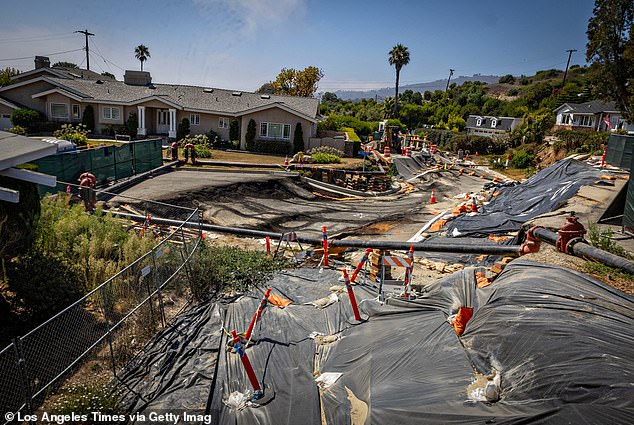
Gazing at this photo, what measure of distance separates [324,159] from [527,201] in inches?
619

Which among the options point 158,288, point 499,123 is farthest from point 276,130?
point 499,123

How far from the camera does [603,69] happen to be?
35344 mm

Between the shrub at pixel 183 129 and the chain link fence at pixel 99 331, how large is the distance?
28078mm

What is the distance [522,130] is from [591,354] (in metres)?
50.1

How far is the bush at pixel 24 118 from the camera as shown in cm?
3438

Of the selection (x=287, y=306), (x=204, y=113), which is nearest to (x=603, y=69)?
(x=204, y=113)

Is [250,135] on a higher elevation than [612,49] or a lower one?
lower

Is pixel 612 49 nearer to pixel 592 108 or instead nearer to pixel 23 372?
pixel 592 108

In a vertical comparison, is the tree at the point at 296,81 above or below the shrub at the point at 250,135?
above

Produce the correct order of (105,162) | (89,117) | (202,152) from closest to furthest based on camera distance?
(105,162), (202,152), (89,117)

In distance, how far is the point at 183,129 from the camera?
37062mm

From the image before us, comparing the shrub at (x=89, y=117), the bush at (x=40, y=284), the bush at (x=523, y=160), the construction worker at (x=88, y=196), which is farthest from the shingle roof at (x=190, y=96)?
the bush at (x=40, y=284)

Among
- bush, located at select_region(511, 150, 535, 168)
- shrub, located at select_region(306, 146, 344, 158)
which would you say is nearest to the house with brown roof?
shrub, located at select_region(306, 146, 344, 158)

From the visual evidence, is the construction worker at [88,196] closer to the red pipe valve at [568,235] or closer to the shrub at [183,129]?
the red pipe valve at [568,235]
